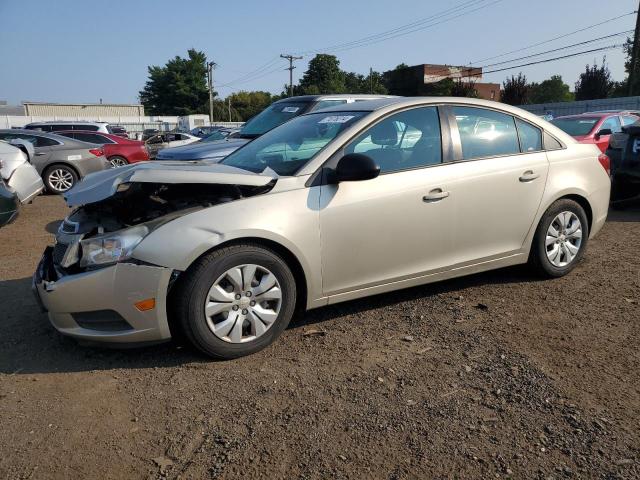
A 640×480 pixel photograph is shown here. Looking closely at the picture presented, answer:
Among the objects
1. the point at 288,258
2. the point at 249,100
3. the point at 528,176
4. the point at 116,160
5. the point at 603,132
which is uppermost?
the point at 249,100

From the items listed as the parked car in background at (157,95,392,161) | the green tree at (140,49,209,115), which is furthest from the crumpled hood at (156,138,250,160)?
the green tree at (140,49,209,115)

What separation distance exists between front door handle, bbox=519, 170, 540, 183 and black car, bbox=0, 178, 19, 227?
5.69 metres

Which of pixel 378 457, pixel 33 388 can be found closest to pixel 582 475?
pixel 378 457

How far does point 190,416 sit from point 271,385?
504mm

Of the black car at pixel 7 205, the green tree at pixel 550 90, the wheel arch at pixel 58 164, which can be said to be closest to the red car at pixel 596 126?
the black car at pixel 7 205

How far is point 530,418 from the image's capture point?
2648 mm

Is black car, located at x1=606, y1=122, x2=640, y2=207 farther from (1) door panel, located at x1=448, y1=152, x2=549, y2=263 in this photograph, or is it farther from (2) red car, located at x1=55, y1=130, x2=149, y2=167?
(2) red car, located at x1=55, y1=130, x2=149, y2=167

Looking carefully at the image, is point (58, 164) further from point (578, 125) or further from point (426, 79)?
point (426, 79)

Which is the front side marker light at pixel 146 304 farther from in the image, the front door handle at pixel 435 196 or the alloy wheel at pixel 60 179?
the alloy wheel at pixel 60 179

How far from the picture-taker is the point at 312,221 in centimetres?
344

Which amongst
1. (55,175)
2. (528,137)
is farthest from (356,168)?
(55,175)

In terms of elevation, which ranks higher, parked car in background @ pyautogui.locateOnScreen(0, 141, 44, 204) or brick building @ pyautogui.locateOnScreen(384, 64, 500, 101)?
brick building @ pyautogui.locateOnScreen(384, 64, 500, 101)

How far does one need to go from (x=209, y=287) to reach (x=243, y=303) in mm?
255

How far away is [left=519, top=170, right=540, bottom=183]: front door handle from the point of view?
4.28m
